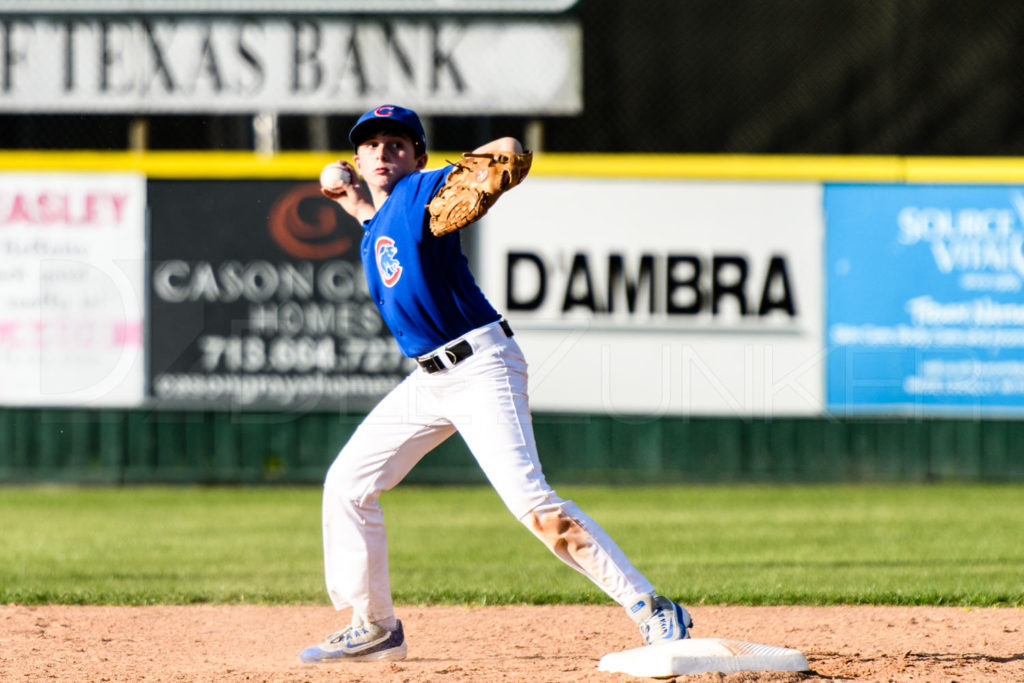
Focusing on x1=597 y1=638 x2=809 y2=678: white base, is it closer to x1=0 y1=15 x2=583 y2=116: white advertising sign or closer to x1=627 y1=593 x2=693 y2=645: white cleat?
x1=627 y1=593 x2=693 y2=645: white cleat

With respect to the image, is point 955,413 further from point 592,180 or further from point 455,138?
point 455,138

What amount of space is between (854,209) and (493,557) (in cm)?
529

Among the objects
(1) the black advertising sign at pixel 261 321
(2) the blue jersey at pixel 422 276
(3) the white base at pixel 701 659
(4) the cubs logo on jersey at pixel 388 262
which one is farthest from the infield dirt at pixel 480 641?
(1) the black advertising sign at pixel 261 321

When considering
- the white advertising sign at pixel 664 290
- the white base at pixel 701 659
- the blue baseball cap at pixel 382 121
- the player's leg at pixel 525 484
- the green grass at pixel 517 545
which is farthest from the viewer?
the white advertising sign at pixel 664 290

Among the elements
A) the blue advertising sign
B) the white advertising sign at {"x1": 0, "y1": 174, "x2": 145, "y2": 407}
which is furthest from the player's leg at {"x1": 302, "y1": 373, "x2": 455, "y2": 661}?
the blue advertising sign

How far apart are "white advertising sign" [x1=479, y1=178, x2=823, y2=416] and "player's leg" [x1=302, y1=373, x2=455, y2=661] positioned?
690cm

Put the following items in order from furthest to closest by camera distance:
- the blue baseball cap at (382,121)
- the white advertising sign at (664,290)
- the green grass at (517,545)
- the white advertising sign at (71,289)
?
the white advertising sign at (664,290) → the white advertising sign at (71,289) → the green grass at (517,545) → the blue baseball cap at (382,121)

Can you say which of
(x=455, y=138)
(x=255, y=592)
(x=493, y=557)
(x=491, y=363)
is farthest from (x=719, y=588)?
(x=455, y=138)

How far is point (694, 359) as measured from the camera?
11297mm

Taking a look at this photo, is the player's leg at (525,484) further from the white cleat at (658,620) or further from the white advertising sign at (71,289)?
the white advertising sign at (71,289)

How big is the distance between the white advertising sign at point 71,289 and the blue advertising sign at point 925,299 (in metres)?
5.69

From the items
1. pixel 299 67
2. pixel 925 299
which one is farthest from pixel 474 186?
pixel 299 67

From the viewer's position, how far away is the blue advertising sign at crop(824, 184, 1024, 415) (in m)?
11.2

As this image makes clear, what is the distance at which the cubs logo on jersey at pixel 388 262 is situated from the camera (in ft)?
13.4
